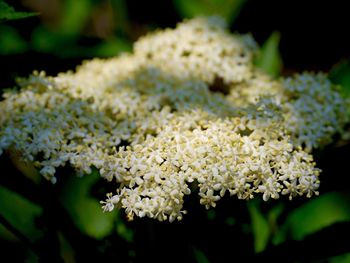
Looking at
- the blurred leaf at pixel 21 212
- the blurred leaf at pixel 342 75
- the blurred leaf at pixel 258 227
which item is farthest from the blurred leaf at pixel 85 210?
the blurred leaf at pixel 342 75

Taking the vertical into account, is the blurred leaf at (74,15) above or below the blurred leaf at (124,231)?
above

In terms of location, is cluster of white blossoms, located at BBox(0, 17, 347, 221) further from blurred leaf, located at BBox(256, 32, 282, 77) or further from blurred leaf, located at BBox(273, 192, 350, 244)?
blurred leaf, located at BBox(273, 192, 350, 244)

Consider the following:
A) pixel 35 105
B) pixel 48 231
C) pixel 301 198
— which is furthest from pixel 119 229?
pixel 301 198

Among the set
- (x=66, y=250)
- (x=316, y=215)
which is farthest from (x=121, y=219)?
(x=316, y=215)

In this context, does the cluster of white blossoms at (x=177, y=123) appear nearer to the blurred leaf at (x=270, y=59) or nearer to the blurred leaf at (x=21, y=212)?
the blurred leaf at (x=270, y=59)

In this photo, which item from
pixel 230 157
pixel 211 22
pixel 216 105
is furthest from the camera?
pixel 211 22

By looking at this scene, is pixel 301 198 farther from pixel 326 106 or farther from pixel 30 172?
pixel 30 172
